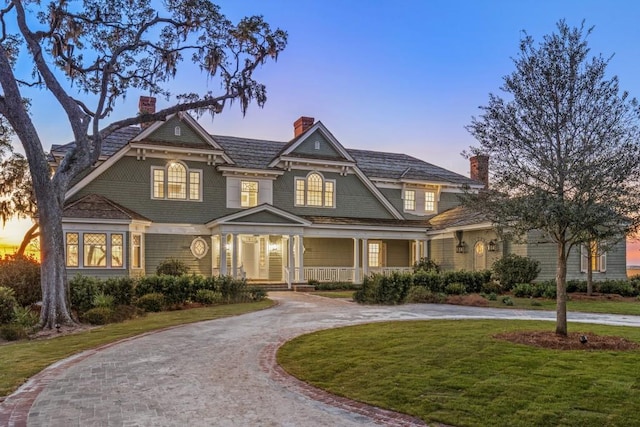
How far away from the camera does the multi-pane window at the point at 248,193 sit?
2709 centimetres

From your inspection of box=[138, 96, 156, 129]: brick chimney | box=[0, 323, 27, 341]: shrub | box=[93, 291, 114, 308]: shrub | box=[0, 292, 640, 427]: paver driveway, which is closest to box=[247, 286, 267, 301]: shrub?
box=[93, 291, 114, 308]: shrub

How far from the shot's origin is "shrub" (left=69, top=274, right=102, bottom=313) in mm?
15688

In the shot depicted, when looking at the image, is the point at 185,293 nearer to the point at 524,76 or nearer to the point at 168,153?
the point at 168,153

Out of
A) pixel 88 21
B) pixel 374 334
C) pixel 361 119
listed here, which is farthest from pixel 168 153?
pixel 374 334

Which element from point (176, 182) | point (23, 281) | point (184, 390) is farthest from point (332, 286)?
point (184, 390)

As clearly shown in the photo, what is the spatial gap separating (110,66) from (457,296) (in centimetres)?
1527

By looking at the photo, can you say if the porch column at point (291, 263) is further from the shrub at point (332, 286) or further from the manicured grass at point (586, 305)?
the manicured grass at point (586, 305)

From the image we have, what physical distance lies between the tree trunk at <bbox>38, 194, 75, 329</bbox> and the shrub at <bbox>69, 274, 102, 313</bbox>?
136cm

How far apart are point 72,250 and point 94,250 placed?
89 centimetres

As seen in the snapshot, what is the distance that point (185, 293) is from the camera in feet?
58.7

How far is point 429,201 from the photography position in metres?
32.1

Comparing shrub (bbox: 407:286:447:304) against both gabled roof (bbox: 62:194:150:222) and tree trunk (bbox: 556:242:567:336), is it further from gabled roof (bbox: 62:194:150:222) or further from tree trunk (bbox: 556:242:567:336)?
gabled roof (bbox: 62:194:150:222)

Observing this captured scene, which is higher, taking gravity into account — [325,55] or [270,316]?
[325,55]

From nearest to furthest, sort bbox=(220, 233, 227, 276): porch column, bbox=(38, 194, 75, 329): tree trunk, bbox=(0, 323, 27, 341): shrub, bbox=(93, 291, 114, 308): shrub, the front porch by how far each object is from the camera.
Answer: bbox=(0, 323, 27, 341): shrub, bbox=(38, 194, 75, 329): tree trunk, bbox=(93, 291, 114, 308): shrub, bbox=(220, 233, 227, 276): porch column, the front porch
